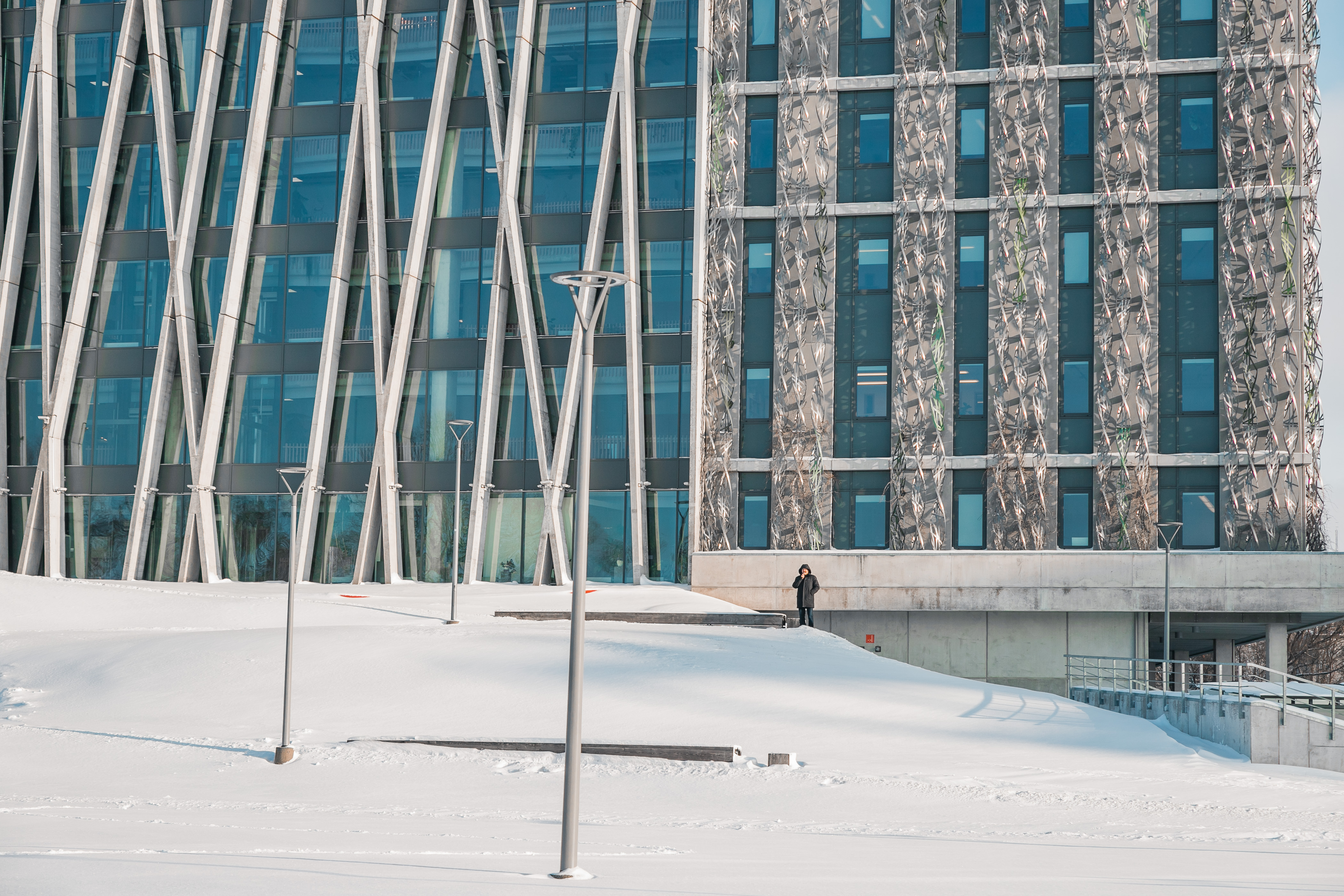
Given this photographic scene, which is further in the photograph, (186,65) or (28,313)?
(28,313)

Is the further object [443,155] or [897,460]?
[443,155]

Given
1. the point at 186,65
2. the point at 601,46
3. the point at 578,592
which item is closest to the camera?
the point at 578,592

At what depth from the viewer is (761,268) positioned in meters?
41.7

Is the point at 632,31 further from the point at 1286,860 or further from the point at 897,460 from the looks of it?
the point at 1286,860

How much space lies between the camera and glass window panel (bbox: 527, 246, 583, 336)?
138 feet

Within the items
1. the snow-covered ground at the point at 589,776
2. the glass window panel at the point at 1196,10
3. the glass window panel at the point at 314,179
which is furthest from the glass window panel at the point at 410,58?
the glass window panel at the point at 1196,10

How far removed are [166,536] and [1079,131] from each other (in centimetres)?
3110

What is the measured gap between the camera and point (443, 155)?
43469mm

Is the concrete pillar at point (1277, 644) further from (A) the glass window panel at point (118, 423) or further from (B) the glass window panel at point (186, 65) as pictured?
(B) the glass window panel at point (186, 65)

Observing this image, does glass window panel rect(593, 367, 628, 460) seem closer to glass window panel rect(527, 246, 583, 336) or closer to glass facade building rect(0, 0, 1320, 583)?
glass facade building rect(0, 0, 1320, 583)

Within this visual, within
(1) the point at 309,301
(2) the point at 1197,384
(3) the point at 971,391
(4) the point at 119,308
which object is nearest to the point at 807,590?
(3) the point at 971,391

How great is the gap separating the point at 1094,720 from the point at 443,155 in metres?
28.2

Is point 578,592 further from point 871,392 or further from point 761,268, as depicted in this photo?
point 761,268

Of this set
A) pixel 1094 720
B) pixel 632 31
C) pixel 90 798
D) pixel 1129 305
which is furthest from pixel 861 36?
pixel 90 798
